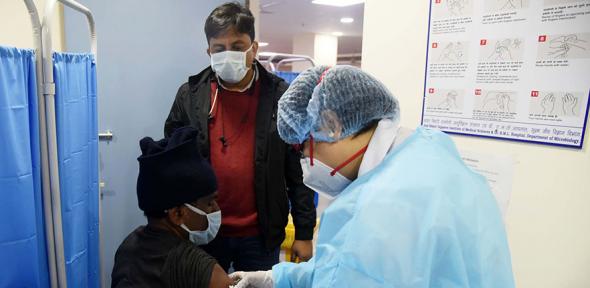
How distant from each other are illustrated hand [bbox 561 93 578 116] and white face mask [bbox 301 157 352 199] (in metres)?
0.64

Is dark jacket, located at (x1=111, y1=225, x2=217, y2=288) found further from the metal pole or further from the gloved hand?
the metal pole

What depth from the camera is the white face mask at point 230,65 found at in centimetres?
150

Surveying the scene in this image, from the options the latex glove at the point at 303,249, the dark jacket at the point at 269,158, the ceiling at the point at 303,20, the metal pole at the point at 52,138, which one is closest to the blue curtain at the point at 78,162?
the metal pole at the point at 52,138

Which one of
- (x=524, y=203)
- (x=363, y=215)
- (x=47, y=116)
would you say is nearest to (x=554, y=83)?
(x=524, y=203)

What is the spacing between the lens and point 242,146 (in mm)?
Result: 1510

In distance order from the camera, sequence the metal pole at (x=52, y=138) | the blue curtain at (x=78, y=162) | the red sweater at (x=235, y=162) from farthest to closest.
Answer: the red sweater at (x=235, y=162) < the blue curtain at (x=78, y=162) < the metal pole at (x=52, y=138)

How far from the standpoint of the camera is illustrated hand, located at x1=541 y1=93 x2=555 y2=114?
3.33 feet

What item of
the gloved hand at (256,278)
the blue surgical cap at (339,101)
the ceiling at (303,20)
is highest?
the ceiling at (303,20)

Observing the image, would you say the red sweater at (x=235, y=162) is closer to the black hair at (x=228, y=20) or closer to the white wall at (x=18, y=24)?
the black hair at (x=228, y=20)

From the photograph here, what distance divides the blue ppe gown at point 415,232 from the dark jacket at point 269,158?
30.0 inches

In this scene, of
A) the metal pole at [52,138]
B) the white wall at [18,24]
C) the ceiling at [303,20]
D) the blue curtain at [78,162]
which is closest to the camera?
the metal pole at [52,138]

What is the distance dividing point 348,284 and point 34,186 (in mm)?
1169

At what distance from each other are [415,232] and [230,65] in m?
1.09

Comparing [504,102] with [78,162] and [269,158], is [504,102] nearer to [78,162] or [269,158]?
[269,158]
